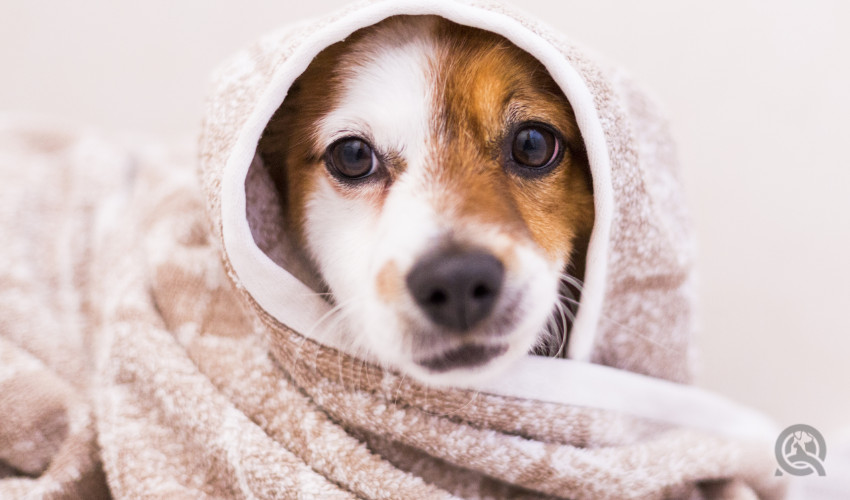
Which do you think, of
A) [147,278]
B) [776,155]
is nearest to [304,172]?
[147,278]

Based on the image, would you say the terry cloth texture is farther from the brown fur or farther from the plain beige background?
the plain beige background

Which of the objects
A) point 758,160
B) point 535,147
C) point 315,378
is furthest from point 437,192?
point 758,160

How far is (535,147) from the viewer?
34.0 inches

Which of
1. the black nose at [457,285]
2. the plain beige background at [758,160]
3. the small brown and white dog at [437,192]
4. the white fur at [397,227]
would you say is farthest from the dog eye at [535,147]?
the plain beige background at [758,160]

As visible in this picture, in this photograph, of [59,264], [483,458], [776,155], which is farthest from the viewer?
[776,155]

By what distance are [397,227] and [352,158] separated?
0.18 meters

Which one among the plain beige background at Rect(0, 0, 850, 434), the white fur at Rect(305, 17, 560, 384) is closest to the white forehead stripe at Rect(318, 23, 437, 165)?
the white fur at Rect(305, 17, 560, 384)

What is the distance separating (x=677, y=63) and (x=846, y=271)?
687 millimetres

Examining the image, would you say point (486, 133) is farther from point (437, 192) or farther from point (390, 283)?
point (390, 283)

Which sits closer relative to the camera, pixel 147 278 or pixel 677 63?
pixel 147 278

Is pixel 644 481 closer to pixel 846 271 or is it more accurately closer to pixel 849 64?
pixel 846 271

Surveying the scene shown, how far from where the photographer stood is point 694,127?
1574 mm

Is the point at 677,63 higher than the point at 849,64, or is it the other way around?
the point at 849,64

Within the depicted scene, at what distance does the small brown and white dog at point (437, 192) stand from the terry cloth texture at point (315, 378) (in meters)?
0.06
